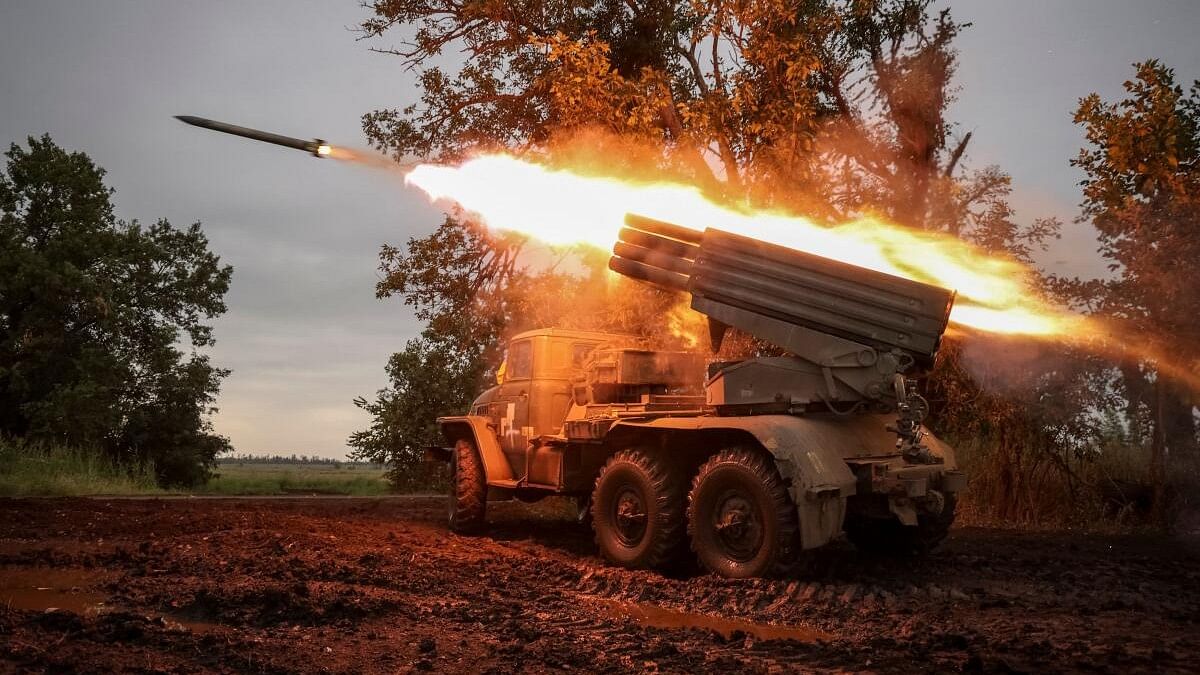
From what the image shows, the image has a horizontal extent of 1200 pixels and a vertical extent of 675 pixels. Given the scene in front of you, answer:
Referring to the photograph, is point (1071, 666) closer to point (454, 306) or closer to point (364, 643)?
point (364, 643)

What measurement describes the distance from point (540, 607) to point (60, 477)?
15.9 meters

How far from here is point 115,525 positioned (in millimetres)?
12484

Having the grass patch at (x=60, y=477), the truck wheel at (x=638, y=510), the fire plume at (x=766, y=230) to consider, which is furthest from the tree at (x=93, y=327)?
the truck wheel at (x=638, y=510)

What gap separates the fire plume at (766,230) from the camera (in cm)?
1148

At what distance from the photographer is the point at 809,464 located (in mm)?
8156

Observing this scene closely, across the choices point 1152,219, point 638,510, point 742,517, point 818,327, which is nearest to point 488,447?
point 638,510

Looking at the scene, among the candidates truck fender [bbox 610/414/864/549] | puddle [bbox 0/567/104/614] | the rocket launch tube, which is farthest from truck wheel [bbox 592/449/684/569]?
puddle [bbox 0/567/104/614]

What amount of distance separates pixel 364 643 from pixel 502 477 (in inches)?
239

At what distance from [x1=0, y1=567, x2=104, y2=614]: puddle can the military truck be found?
4684 millimetres

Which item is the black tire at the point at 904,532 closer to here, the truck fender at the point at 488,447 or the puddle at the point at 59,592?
the truck fender at the point at 488,447

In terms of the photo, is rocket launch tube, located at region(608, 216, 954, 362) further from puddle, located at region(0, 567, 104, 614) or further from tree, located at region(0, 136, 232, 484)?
tree, located at region(0, 136, 232, 484)

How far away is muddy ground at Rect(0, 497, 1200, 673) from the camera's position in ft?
19.4

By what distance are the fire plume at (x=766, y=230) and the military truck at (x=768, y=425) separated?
4.62 ft

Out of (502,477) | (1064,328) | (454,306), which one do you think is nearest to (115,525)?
(502,477)
